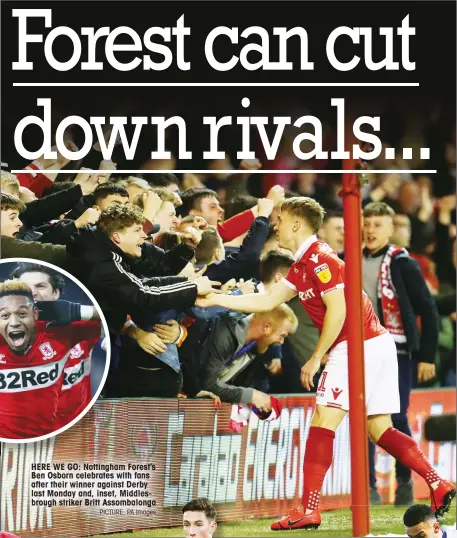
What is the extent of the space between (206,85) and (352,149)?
0.81 m

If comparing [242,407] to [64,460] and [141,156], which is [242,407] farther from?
[141,156]

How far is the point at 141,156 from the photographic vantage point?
5234 mm

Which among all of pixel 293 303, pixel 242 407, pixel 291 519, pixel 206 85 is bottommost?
pixel 291 519

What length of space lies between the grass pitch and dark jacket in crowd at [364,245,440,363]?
2.62 feet

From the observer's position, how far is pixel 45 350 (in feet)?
16.8

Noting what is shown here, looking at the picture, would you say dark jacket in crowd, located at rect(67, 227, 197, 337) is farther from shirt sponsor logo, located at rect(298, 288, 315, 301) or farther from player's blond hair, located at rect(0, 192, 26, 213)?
shirt sponsor logo, located at rect(298, 288, 315, 301)

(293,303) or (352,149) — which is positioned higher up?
(352,149)

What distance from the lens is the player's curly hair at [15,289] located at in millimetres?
5141

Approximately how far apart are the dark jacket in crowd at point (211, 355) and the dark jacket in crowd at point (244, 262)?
217 mm

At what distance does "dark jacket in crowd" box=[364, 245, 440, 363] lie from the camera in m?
5.31

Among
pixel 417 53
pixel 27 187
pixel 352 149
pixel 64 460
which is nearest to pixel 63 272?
pixel 27 187

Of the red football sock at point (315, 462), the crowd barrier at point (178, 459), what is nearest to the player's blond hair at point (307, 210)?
the crowd barrier at point (178, 459)

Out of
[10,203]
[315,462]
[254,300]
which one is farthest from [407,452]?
[10,203]

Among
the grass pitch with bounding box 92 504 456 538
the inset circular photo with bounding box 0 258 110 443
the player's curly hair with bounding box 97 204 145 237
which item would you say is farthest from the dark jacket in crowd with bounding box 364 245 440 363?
the inset circular photo with bounding box 0 258 110 443
